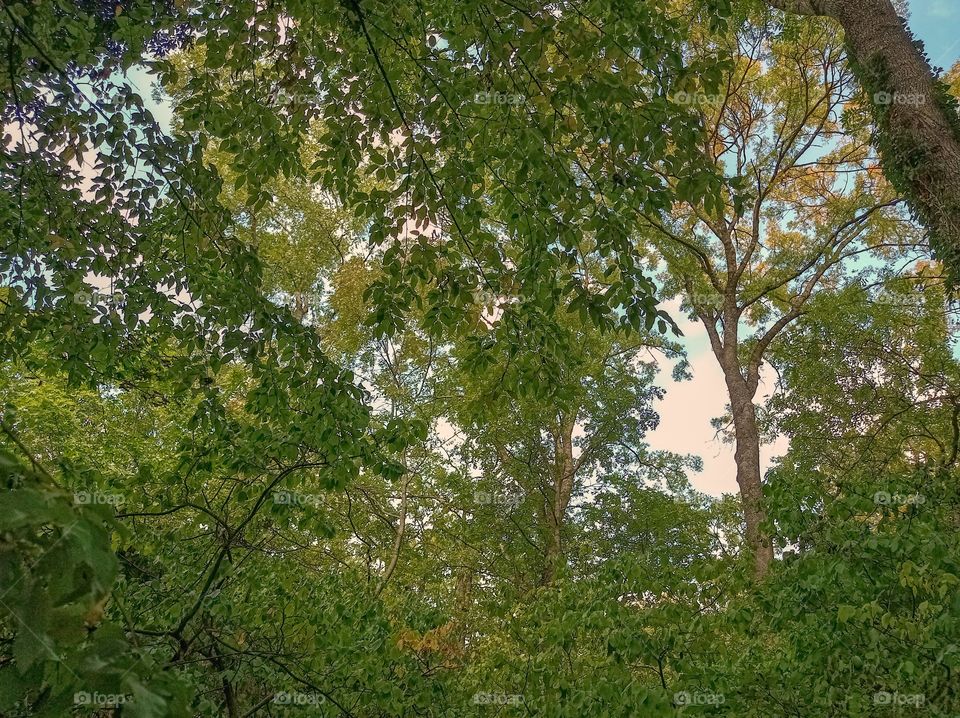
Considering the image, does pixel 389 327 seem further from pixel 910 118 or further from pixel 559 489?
pixel 559 489

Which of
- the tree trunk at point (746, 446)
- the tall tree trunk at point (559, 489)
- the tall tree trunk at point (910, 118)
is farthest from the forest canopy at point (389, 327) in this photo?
the tree trunk at point (746, 446)

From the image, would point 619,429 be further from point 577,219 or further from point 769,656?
point 577,219

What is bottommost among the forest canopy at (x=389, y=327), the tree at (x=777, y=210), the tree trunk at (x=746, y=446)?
the forest canopy at (x=389, y=327)

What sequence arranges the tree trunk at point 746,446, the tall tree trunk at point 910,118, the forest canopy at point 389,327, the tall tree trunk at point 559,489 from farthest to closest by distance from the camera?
the tall tree trunk at point 559,489 → the tree trunk at point 746,446 → the tall tree trunk at point 910,118 → the forest canopy at point 389,327

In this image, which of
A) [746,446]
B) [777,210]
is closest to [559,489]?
[746,446]

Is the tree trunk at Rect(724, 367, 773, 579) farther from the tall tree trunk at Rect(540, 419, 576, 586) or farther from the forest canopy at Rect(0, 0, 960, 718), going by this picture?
the forest canopy at Rect(0, 0, 960, 718)

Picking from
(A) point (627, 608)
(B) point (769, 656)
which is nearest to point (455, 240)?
(A) point (627, 608)

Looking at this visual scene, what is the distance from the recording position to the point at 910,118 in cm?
696

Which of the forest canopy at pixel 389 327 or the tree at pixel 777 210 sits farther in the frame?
the tree at pixel 777 210

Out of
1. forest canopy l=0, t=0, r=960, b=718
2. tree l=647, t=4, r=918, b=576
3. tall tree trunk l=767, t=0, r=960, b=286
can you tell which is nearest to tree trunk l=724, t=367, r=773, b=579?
tree l=647, t=4, r=918, b=576

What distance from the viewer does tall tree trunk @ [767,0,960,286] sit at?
6.69 m

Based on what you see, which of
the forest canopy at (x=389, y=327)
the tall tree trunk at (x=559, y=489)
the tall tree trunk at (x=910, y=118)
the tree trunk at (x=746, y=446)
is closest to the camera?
the forest canopy at (x=389, y=327)

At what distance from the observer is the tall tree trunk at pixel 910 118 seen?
21.9 ft

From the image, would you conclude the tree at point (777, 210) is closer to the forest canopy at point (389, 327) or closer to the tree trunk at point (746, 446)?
the tree trunk at point (746, 446)
